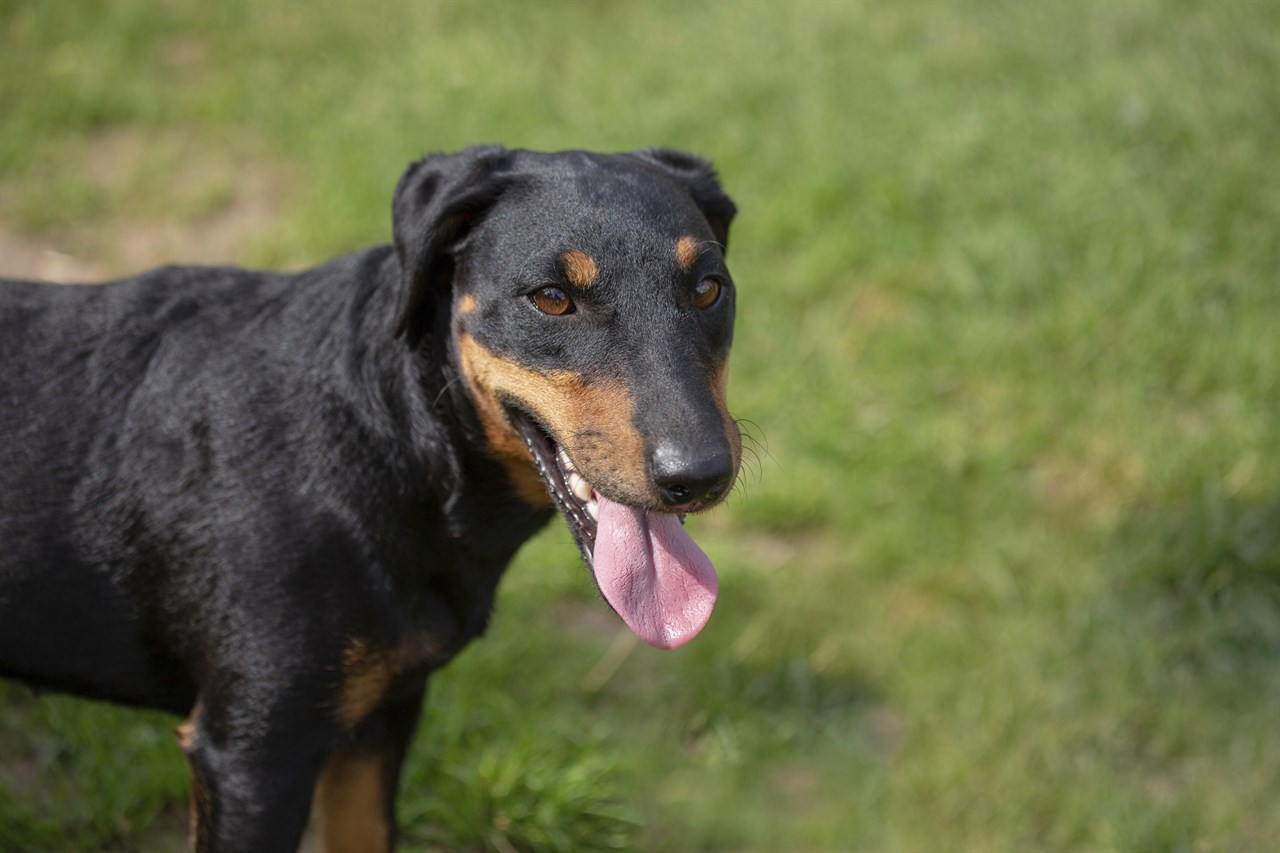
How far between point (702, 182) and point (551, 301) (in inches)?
26.8

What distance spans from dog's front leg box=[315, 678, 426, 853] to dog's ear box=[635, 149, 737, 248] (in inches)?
56.6

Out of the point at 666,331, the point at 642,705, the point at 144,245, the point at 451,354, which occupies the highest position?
the point at 666,331

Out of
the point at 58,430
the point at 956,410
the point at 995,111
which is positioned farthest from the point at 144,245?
the point at 995,111

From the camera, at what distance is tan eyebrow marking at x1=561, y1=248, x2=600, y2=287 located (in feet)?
9.55

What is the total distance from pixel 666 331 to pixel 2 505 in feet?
5.29

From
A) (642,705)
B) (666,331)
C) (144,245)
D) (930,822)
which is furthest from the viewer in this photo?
(144,245)

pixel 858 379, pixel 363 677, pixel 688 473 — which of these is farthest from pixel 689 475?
pixel 858 379

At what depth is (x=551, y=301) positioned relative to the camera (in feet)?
9.66

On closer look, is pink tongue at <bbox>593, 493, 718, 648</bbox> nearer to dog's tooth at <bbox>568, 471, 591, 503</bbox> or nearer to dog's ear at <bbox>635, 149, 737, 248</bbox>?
dog's tooth at <bbox>568, 471, 591, 503</bbox>

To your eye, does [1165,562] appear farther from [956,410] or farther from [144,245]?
[144,245]

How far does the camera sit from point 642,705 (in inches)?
180

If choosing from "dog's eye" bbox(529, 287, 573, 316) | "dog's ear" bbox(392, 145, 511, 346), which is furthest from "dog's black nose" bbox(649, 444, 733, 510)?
"dog's ear" bbox(392, 145, 511, 346)

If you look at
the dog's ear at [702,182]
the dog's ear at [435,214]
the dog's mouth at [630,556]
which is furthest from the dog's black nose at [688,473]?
the dog's ear at [702,182]

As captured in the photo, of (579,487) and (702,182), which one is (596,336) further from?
(702,182)
